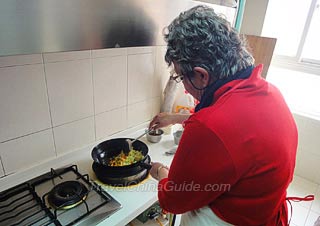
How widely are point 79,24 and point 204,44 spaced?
0.33m

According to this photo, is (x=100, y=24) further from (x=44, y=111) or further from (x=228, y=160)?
(x=44, y=111)

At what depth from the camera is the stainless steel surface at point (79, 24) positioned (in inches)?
15.5

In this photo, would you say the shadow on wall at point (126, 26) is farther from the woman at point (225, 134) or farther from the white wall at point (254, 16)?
the white wall at point (254, 16)

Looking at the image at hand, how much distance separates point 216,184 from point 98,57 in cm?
77

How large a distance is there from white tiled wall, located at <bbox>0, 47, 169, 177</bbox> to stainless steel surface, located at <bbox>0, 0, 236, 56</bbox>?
48cm

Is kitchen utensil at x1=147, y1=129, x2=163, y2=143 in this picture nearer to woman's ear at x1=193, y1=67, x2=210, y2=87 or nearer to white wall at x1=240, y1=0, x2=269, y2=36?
woman's ear at x1=193, y1=67, x2=210, y2=87

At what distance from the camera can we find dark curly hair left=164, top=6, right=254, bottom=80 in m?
0.65

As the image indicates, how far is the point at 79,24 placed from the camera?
48 centimetres

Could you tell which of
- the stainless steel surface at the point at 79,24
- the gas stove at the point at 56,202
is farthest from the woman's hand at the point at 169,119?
the stainless steel surface at the point at 79,24

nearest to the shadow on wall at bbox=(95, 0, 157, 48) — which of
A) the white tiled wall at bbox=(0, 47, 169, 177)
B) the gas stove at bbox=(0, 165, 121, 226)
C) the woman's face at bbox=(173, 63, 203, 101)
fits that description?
the woman's face at bbox=(173, 63, 203, 101)

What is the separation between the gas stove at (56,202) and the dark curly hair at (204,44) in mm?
569

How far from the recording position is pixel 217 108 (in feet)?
1.93

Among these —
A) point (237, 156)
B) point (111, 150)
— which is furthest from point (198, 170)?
point (111, 150)

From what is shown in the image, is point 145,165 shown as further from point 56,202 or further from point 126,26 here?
point 126,26
